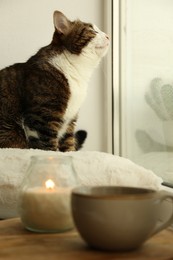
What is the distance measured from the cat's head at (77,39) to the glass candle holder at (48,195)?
2.86 feet

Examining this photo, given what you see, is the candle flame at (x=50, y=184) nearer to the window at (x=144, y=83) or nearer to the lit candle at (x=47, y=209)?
the lit candle at (x=47, y=209)

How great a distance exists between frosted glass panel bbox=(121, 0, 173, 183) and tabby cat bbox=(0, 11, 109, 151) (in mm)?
273

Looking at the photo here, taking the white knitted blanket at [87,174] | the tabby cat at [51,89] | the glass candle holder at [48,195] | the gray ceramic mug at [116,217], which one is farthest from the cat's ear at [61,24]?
the gray ceramic mug at [116,217]

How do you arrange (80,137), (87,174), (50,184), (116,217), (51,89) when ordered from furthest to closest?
(80,137) < (51,89) < (87,174) < (50,184) < (116,217)

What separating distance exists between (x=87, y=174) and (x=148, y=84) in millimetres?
928

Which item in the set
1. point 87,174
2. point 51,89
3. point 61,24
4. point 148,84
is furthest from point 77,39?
point 87,174

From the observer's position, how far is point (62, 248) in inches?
20.2

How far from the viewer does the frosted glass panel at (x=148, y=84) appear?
1543 mm

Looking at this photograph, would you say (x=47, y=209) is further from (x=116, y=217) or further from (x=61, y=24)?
(x=61, y=24)

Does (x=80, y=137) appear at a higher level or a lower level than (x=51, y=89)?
lower

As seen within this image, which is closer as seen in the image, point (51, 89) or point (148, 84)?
point (51, 89)

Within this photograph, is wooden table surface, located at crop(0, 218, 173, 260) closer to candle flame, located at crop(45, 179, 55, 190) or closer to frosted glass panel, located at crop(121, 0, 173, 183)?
candle flame, located at crop(45, 179, 55, 190)

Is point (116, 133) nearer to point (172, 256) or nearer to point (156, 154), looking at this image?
point (156, 154)

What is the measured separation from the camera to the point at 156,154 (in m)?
1.64
